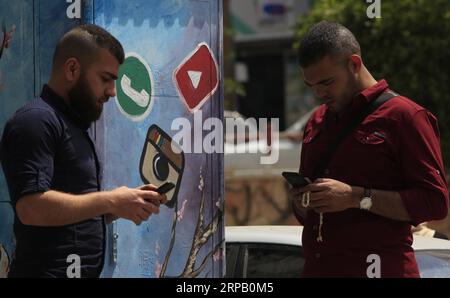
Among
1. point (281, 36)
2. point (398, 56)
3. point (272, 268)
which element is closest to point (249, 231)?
point (272, 268)

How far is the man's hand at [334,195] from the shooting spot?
3.36 meters

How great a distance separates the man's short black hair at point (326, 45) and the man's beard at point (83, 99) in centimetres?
95

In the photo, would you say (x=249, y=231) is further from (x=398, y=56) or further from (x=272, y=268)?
(x=398, y=56)

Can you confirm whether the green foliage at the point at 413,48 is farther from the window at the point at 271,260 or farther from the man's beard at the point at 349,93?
the man's beard at the point at 349,93

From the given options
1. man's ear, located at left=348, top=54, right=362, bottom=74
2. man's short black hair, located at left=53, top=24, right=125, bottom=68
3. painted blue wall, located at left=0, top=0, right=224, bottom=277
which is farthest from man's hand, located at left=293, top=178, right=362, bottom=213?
man's short black hair, located at left=53, top=24, right=125, bottom=68

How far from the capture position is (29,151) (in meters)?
2.89

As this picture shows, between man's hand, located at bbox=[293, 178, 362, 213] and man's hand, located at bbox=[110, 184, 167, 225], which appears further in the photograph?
man's hand, located at bbox=[293, 178, 362, 213]

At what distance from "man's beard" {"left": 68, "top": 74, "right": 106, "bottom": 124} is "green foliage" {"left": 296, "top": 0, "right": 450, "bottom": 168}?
22.1 ft

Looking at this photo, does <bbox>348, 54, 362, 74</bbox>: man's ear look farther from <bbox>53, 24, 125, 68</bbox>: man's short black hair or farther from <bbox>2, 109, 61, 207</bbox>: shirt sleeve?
<bbox>2, 109, 61, 207</bbox>: shirt sleeve

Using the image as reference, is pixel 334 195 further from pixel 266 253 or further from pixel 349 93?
pixel 266 253

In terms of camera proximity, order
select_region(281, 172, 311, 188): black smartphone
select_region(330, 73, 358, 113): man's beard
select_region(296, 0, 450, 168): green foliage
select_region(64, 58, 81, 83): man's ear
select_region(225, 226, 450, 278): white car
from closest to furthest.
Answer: select_region(64, 58, 81, 83): man's ear → select_region(281, 172, 311, 188): black smartphone → select_region(330, 73, 358, 113): man's beard → select_region(225, 226, 450, 278): white car → select_region(296, 0, 450, 168): green foliage

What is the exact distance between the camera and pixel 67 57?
3.11 meters

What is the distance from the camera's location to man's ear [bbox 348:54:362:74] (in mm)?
3562

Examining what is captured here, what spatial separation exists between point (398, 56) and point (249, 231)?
485 centimetres
